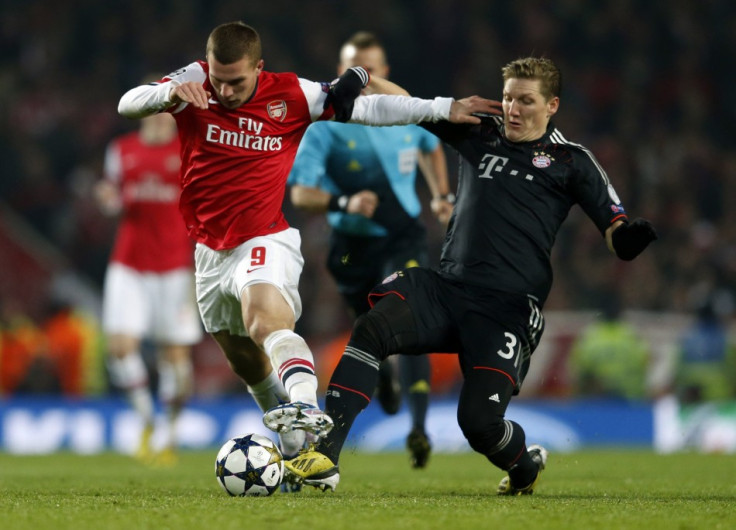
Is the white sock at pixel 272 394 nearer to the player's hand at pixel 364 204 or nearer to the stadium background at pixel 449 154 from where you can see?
the player's hand at pixel 364 204

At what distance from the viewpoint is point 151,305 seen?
32.3 ft

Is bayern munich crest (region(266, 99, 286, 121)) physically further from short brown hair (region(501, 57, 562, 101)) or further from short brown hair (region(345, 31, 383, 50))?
short brown hair (region(345, 31, 383, 50))

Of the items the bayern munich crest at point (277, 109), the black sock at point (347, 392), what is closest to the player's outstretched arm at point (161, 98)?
the bayern munich crest at point (277, 109)

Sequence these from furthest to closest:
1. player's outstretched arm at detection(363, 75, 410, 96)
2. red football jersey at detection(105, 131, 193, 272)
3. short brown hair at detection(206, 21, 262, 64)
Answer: red football jersey at detection(105, 131, 193, 272) < player's outstretched arm at detection(363, 75, 410, 96) < short brown hair at detection(206, 21, 262, 64)

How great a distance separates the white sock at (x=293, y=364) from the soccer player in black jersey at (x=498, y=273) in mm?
212

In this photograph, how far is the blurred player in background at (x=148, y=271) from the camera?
962 centimetres

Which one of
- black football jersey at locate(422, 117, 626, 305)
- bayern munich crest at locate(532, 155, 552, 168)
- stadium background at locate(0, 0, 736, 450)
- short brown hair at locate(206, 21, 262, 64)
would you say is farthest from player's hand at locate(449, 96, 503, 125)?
stadium background at locate(0, 0, 736, 450)

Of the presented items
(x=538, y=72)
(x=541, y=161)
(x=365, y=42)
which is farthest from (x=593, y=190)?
(x=365, y=42)

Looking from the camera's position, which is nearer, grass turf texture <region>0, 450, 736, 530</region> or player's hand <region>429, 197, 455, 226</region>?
grass turf texture <region>0, 450, 736, 530</region>

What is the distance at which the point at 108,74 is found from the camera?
55.3 ft

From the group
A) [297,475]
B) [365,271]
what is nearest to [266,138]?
[297,475]

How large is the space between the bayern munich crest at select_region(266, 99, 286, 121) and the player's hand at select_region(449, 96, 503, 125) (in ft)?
2.66

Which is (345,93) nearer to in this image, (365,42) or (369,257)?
(365,42)

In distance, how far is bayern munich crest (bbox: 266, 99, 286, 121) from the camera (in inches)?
216
